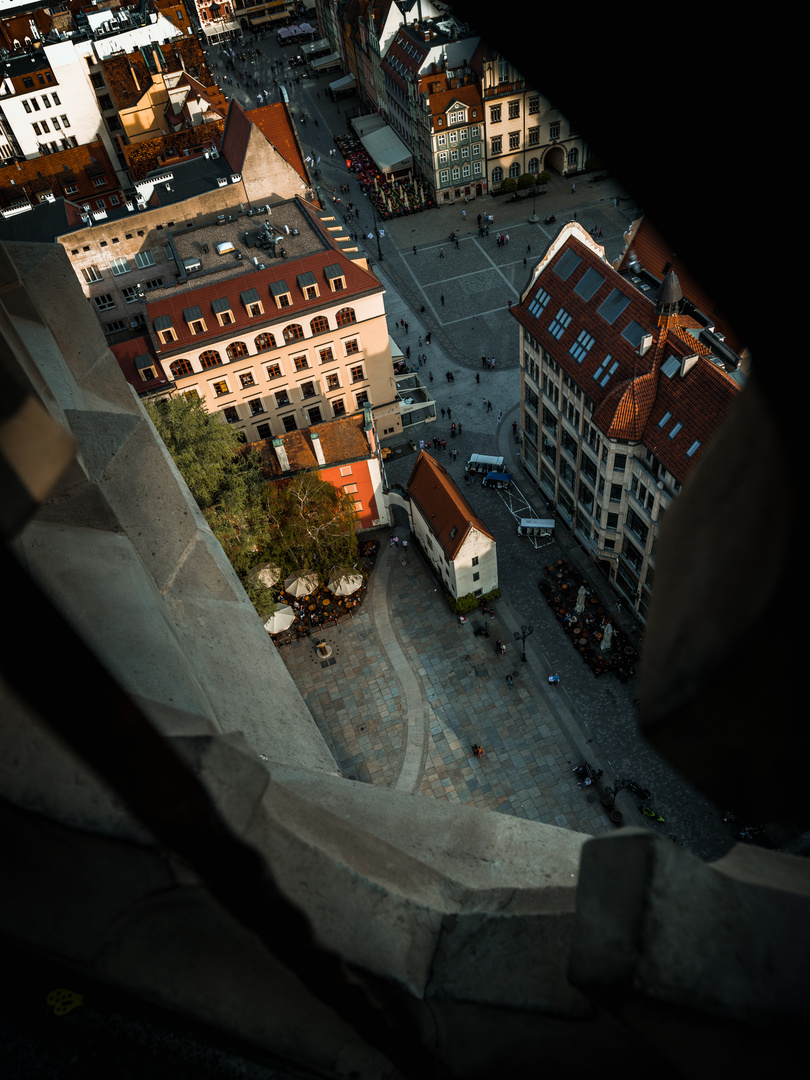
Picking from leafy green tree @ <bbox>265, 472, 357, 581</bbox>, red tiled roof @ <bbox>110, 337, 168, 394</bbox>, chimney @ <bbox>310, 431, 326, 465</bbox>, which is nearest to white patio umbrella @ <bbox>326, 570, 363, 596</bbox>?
leafy green tree @ <bbox>265, 472, 357, 581</bbox>

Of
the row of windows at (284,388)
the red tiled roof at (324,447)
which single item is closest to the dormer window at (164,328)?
the row of windows at (284,388)

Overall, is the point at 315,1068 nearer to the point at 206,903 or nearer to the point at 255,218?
the point at 206,903

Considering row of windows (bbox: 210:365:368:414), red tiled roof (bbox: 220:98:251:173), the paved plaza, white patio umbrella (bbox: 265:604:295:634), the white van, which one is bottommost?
the paved plaza

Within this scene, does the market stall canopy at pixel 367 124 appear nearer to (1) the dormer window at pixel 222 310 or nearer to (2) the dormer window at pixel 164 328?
(1) the dormer window at pixel 222 310

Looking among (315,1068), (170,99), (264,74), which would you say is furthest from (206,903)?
(264,74)

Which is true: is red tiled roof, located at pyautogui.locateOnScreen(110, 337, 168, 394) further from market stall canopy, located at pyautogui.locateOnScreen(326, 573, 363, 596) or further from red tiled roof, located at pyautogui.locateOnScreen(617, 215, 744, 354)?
red tiled roof, located at pyautogui.locateOnScreen(617, 215, 744, 354)

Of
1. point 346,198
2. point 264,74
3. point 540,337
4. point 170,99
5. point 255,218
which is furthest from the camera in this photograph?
point 264,74

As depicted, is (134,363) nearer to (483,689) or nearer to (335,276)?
(335,276)
